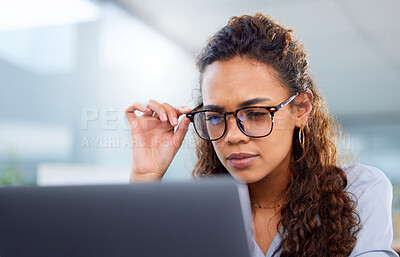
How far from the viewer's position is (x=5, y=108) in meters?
3.00

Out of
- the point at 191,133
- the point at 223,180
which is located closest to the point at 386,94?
the point at 191,133

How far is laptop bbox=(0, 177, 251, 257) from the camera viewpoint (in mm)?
512

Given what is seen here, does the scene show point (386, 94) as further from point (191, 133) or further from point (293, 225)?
point (293, 225)

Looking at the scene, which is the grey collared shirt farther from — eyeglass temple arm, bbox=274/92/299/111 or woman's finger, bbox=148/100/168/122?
woman's finger, bbox=148/100/168/122

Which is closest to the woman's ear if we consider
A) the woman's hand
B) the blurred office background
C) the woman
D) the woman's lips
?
the woman

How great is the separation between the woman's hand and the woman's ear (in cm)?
35

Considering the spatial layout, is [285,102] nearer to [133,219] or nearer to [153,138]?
[153,138]

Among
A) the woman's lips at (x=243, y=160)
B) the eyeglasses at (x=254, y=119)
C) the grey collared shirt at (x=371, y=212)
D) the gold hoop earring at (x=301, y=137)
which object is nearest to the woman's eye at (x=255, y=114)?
the eyeglasses at (x=254, y=119)

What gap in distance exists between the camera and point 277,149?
3.94 ft

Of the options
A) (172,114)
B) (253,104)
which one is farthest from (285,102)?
(172,114)

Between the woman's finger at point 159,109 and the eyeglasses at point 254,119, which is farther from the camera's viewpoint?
the woman's finger at point 159,109

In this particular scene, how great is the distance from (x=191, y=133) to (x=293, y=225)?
59 cm

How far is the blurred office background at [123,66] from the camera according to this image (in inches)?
120

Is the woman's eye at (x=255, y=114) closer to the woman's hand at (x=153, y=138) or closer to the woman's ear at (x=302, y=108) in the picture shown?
the woman's ear at (x=302, y=108)
